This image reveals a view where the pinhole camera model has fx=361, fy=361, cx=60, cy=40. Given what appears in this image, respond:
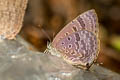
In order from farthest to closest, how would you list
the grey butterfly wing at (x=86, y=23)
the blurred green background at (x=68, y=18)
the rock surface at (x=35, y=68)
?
the blurred green background at (x=68, y=18)
the grey butterfly wing at (x=86, y=23)
the rock surface at (x=35, y=68)

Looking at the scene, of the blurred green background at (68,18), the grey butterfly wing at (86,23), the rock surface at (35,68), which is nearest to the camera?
the rock surface at (35,68)

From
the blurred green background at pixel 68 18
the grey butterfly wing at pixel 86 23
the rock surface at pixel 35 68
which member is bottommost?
the blurred green background at pixel 68 18

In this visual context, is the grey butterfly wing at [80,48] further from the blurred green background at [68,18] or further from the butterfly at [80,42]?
the blurred green background at [68,18]

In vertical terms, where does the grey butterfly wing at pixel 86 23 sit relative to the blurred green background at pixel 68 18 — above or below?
above

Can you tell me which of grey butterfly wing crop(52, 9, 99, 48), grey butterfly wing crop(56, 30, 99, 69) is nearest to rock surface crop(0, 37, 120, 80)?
grey butterfly wing crop(56, 30, 99, 69)

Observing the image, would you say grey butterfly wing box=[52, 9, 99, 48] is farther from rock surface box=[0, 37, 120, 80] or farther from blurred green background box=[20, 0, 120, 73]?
blurred green background box=[20, 0, 120, 73]

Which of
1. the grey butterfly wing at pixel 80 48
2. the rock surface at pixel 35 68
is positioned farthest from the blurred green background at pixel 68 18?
the rock surface at pixel 35 68
